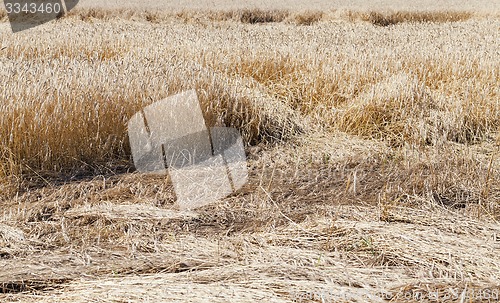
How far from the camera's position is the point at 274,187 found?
129 inches

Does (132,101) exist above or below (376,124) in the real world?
above

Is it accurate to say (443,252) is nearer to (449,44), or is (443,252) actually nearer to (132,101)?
(132,101)

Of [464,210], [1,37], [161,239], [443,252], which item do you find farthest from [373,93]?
[1,37]

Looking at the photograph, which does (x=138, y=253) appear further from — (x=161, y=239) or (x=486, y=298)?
(x=486, y=298)

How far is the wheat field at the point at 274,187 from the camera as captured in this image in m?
2.16

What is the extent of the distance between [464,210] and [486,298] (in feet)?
3.15

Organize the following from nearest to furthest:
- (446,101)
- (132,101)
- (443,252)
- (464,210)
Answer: (443,252)
(464,210)
(132,101)
(446,101)

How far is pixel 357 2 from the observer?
18.0m

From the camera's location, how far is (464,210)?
9.45ft

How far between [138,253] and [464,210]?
1.81 meters

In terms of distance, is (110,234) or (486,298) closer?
(486,298)

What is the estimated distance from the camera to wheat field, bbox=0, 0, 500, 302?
85.0 inches

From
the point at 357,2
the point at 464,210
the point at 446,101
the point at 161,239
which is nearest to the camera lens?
the point at 161,239

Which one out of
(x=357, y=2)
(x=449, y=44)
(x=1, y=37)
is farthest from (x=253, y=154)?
(x=357, y=2)
